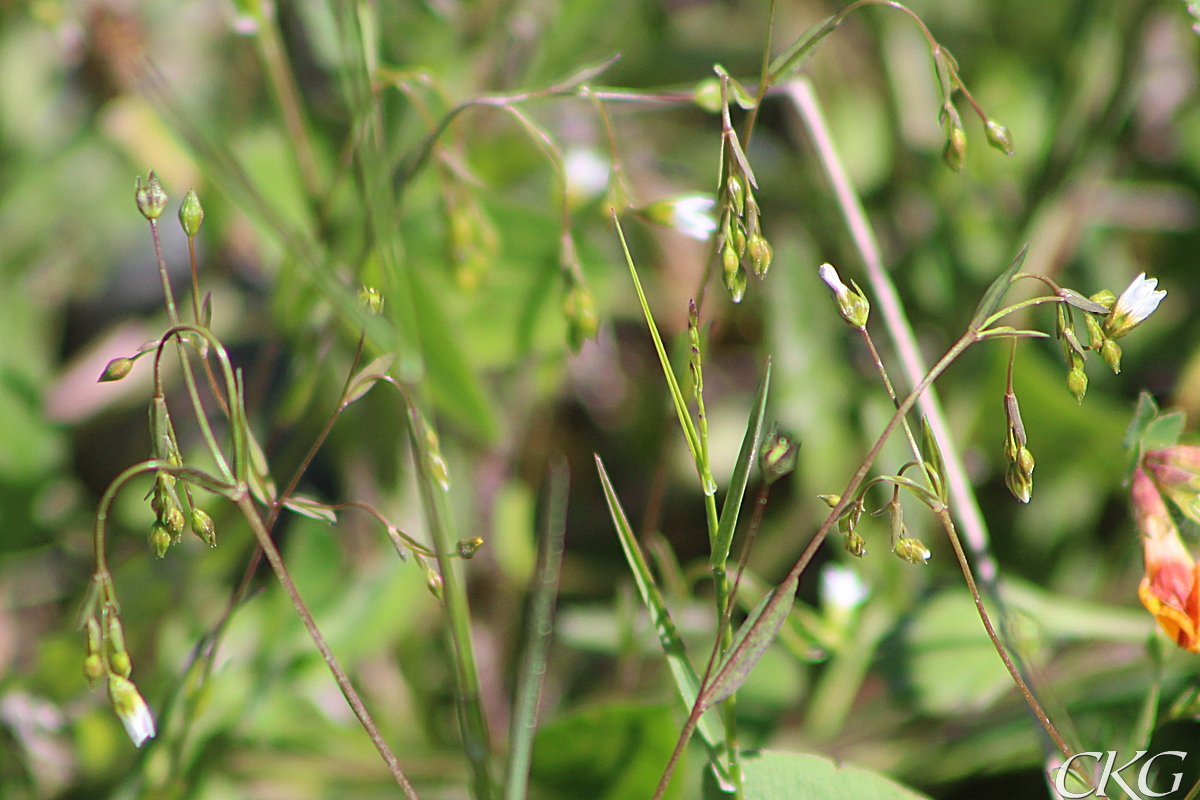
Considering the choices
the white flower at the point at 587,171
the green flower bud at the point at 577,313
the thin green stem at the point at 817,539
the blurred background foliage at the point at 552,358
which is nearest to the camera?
the thin green stem at the point at 817,539

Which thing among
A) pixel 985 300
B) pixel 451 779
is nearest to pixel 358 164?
pixel 985 300

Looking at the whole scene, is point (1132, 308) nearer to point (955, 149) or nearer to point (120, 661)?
point (955, 149)

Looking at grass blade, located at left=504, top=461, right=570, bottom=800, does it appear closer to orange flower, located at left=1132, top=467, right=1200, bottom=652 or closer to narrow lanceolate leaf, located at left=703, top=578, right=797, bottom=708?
narrow lanceolate leaf, located at left=703, top=578, right=797, bottom=708

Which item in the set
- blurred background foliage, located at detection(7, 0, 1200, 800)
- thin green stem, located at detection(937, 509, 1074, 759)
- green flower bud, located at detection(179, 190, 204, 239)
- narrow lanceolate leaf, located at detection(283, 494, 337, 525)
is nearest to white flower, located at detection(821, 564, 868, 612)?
blurred background foliage, located at detection(7, 0, 1200, 800)

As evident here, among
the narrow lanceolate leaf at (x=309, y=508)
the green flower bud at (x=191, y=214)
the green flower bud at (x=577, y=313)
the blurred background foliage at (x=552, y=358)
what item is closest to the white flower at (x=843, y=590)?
the blurred background foliage at (x=552, y=358)

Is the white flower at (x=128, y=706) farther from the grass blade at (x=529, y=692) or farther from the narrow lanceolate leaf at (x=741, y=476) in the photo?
the narrow lanceolate leaf at (x=741, y=476)

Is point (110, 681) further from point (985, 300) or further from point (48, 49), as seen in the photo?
point (48, 49)

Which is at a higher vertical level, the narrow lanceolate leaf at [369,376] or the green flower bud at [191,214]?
the green flower bud at [191,214]
